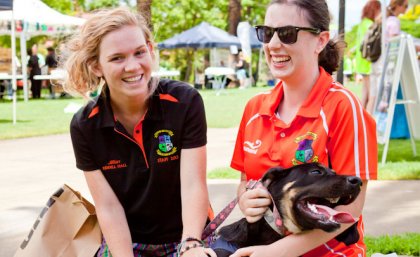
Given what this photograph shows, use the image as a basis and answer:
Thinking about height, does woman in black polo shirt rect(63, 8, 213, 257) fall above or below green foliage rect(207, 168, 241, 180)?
above

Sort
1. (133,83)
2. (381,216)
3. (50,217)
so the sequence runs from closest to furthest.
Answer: (133,83)
(50,217)
(381,216)

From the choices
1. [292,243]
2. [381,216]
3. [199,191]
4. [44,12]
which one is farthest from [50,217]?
[44,12]

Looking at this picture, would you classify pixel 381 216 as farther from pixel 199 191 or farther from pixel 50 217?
pixel 50 217

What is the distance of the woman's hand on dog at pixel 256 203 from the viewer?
2.72 metres

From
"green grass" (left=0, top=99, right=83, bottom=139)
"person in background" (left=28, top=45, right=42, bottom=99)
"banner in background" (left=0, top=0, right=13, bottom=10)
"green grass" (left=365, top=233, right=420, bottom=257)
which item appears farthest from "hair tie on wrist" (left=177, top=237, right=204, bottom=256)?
"person in background" (left=28, top=45, right=42, bottom=99)

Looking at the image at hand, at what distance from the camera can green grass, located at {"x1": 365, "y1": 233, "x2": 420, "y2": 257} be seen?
14.1 ft

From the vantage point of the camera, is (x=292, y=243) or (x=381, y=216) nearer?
(x=292, y=243)

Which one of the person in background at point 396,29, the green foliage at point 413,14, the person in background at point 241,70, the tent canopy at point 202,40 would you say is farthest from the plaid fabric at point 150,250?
the person in background at point 241,70

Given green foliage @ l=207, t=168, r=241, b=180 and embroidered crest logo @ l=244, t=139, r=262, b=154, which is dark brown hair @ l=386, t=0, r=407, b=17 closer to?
green foliage @ l=207, t=168, r=241, b=180

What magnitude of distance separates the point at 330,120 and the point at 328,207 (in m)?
0.42

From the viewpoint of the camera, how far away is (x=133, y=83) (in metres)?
3.22

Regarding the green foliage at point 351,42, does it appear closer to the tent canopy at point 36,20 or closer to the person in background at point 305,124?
the person in background at point 305,124

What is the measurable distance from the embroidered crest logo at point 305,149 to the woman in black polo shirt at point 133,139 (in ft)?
2.07

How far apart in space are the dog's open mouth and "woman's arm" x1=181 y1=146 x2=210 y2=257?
79 cm
